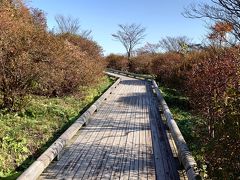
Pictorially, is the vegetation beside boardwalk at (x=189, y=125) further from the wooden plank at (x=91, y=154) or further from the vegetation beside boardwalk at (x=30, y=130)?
the vegetation beside boardwalk at (x=30, y=130)

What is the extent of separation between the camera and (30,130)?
9297 mm

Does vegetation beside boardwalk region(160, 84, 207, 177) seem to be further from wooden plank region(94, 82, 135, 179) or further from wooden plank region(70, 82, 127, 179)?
wooden plank region(70, 82, 127, 179)

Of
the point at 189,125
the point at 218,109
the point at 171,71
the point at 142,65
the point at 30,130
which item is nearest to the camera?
the point at 218,109

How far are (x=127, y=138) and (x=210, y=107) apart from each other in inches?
98.6

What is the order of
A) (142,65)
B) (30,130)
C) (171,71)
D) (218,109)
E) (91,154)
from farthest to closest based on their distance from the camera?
(142,65) < (171,71) < (30,130) < (91,154) < (218,109)

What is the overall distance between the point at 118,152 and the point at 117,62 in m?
44.5

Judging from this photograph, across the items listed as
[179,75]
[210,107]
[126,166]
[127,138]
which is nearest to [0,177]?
[126,166]

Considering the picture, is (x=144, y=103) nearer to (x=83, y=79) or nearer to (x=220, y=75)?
(x=83, y=79)

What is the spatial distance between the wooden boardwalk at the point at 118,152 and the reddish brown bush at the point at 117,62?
37944mm

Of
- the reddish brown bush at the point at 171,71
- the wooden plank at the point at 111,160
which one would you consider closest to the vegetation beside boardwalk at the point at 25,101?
the wooden plank at the point at 111,160

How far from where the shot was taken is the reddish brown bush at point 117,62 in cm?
5103

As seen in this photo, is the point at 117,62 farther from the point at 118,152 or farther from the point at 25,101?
the point at 118,152

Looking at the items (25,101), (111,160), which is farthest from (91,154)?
(25,101)

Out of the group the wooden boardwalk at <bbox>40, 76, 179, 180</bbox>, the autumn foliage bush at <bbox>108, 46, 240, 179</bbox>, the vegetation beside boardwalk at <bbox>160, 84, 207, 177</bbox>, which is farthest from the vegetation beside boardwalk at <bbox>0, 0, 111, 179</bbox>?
the autumn foliage bush at <bbox>108, 46, 240, 179</bbox>
